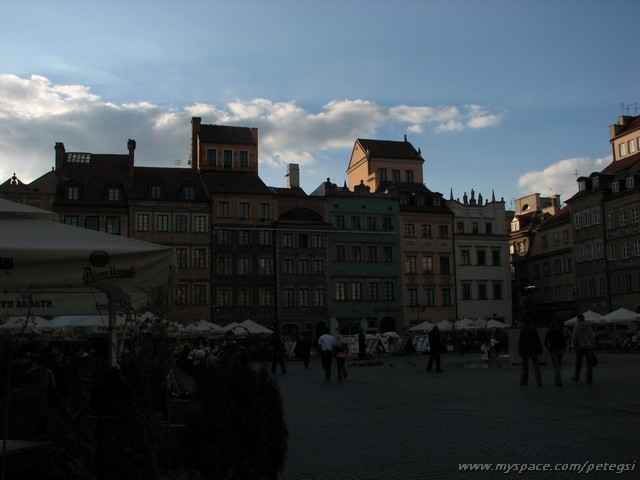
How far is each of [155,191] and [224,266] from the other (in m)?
8.48

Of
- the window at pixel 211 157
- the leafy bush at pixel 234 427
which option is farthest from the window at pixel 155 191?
the leafy bush at pixel 234 427

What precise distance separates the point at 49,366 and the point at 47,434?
15.7 ft

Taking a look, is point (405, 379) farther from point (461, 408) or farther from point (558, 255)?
point (558, 255)

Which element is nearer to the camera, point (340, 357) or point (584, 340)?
point (584, 340)

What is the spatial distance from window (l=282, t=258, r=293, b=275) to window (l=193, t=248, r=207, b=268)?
6.81 metres

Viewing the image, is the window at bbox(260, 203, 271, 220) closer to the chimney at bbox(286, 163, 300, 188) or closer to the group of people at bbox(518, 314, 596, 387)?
the chimney at bbox(286, 163, 300, 188)

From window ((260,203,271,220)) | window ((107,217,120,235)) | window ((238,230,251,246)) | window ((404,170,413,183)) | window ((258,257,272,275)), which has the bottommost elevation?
window ((258,257,272,275))

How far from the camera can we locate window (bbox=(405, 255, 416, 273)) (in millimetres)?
70062

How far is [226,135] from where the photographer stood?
6925cm

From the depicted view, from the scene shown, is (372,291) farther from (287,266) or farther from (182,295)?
(182,295)

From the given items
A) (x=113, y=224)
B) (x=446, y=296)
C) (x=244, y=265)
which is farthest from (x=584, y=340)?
(x=446, y=296)

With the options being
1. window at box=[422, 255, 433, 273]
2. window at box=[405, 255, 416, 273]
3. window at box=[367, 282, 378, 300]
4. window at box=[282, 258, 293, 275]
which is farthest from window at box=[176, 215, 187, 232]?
window at box=[422, 255, 433, 273]

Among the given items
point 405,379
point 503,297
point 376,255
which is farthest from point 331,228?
A: point 405,379

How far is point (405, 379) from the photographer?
24344mm
